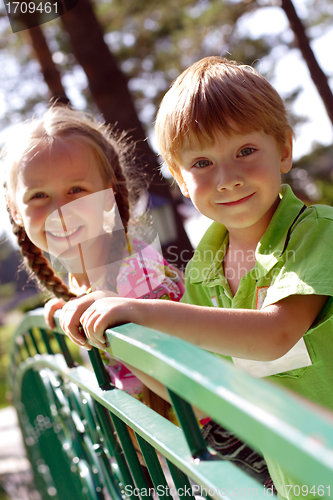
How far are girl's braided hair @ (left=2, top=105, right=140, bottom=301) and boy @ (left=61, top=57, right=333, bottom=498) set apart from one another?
54 cm

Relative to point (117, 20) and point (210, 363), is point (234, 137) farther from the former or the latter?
point (117, 20)

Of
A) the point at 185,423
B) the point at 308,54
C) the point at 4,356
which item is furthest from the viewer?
the point at 4,356

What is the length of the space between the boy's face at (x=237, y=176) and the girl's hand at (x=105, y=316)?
57cm

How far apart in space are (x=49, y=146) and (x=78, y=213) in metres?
0.33

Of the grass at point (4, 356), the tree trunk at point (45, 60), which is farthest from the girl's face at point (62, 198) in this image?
the grass at point (4, 356)

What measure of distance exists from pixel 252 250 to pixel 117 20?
1125 cm

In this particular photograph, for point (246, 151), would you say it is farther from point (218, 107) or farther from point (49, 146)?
point (49, 146)

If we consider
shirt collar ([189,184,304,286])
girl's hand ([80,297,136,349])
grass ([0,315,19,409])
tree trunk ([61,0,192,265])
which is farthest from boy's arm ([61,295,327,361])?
grass ([0,315,19,409])

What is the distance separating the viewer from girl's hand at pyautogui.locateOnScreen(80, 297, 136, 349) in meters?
1.15

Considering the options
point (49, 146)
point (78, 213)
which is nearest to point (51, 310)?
point (78, 213)

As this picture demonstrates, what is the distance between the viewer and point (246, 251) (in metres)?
1.76

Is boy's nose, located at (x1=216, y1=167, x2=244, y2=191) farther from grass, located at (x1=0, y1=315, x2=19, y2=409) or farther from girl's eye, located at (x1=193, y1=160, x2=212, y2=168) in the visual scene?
grass, located at (x1=0, y1=315, x2=19, y2=409)

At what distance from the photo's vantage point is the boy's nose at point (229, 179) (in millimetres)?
1535

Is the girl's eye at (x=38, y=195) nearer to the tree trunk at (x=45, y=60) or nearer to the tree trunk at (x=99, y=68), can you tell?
the tree trunk at (x=99, y=68)
